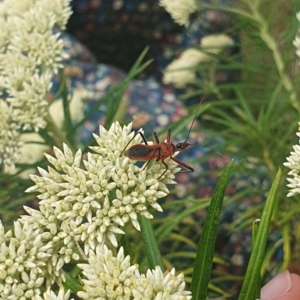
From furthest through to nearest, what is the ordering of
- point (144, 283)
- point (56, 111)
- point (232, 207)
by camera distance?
point (232, 207) < point (56, 111) < point (144, 283)

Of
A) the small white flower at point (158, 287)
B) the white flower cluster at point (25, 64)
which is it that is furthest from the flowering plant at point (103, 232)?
the white flower cluster at point (25, 64)

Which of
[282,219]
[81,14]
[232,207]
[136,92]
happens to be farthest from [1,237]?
[81,14]

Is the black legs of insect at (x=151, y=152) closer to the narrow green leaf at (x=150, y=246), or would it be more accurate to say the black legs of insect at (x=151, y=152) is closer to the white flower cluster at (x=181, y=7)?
the narrow green leaf at (x=150, y=246)

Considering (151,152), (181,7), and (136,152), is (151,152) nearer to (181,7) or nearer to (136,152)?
(136,152)

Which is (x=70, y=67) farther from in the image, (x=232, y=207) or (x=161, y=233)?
(x=161, y=233)

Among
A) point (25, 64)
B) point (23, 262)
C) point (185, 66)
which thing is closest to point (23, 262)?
point (23, 262)

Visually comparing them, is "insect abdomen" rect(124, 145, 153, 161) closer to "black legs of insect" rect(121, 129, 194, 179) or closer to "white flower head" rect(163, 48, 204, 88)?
"black legs of insect" rect(121, 129, 194, 179)
